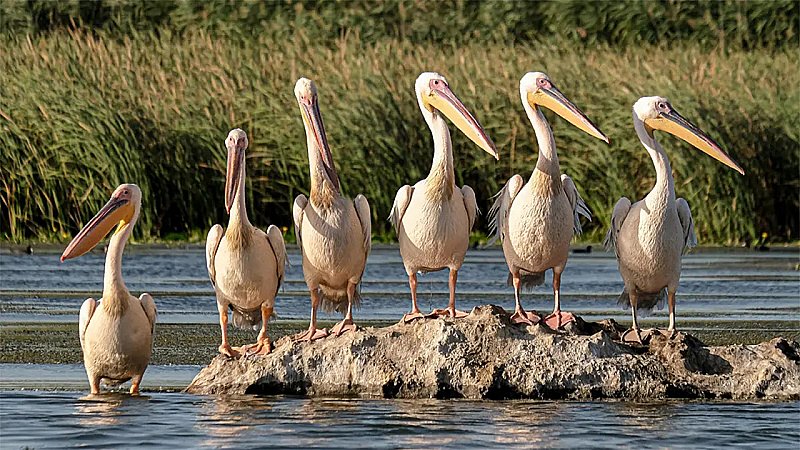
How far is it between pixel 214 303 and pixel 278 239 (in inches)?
142

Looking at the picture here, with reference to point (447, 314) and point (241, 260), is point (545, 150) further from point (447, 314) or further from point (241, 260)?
point (241, 260)

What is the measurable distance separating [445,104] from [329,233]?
106cm

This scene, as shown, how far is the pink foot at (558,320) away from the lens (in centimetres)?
813

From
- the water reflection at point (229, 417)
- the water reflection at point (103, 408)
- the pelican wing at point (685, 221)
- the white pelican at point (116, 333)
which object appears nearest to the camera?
the water reflection at point (229, 417)

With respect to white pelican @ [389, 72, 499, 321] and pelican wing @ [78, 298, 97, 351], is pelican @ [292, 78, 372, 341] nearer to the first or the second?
white pelican @ [389, 72, 499, 321]

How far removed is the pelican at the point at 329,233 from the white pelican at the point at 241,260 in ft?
0.59

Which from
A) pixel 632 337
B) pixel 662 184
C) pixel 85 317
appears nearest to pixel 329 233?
pixel 85 317

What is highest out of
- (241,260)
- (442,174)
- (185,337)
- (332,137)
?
(332,137)

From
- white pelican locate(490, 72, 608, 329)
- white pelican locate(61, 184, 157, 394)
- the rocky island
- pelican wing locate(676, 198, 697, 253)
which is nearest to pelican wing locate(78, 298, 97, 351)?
white pelican locate(61, 184, 157, 394)

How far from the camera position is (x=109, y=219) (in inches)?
353

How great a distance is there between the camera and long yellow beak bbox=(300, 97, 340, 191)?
8.42 metres

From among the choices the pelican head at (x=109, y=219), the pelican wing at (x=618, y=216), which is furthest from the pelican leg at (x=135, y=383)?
the pelican wing at (x=618, y=216)

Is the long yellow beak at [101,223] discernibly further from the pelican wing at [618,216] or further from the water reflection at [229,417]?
the pelican wing at [618,216]

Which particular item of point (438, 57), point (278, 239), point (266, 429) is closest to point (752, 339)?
point (278, 239)
